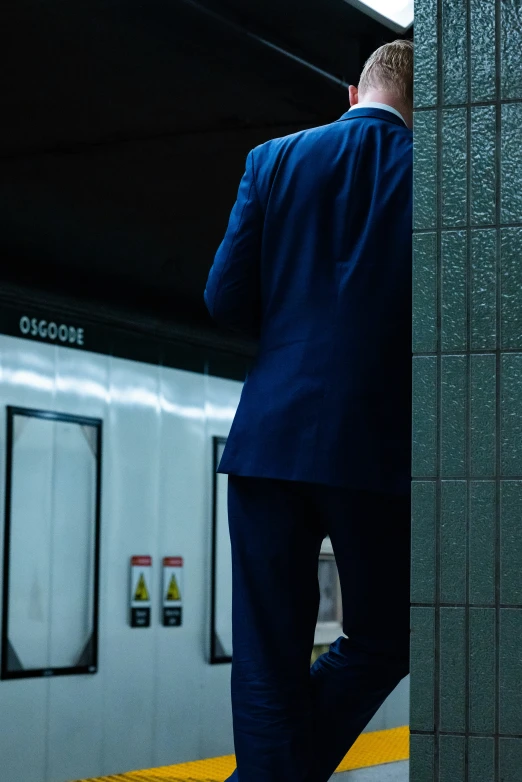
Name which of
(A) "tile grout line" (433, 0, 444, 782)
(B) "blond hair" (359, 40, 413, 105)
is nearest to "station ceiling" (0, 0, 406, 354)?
(B) "blond hair" (359, 40, 413, 105)

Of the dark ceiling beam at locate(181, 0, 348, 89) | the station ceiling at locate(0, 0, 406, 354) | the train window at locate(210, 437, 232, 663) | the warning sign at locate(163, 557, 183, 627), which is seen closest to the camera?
the dark ceiling beam at locate(181, 0, 348, 89)

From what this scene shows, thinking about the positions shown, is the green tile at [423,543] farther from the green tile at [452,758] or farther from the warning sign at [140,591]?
the warning sign at [140,591]

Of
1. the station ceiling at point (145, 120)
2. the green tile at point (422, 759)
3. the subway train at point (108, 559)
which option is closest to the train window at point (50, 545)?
the subway train at point (108, 559)

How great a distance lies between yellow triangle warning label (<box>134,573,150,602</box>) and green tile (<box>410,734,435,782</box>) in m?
5.27

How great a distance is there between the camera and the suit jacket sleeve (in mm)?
2045

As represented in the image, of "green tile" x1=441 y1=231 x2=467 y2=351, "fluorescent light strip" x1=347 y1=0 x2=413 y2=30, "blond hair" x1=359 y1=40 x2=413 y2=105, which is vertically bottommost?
"green tile" x1=441 y1=231 x2=467 y2=351

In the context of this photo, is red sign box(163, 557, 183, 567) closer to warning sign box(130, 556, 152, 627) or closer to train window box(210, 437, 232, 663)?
warning sign box(130, 556, 152, 627)

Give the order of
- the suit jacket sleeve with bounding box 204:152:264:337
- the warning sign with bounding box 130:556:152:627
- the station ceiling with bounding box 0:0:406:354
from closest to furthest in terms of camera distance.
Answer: the suit jacket sleeve with bounding box 204:152:264:337, the station ceiling with bounding box 0:0:406:354, the warning sign with bounding box 130:556:152:627

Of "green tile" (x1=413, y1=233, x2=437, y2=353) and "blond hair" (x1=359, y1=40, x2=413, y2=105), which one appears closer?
"green tile" (x1=413, y1=233, x2=437, y2=353)

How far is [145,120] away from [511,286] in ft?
Answer: 13.1

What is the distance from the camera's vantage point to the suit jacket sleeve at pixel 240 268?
2045mm

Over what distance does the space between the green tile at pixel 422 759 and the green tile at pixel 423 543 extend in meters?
0.18

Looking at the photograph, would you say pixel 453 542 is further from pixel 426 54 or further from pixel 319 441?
pixel 426 54

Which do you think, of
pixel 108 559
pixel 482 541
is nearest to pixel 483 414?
pixel 482 541
